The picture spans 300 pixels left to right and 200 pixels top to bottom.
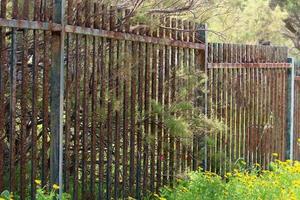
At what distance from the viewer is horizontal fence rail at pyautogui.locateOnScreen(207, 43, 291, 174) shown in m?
7.90

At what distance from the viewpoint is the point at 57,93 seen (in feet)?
16.8

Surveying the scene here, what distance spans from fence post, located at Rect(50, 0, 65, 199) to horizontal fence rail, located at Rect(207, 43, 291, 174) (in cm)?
256

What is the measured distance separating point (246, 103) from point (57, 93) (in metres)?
4.09

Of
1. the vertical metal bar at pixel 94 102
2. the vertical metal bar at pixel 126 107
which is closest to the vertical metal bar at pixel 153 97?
the vertical metal bar at pixel 126 107

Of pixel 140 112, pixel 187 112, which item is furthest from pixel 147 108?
pixel 187 112

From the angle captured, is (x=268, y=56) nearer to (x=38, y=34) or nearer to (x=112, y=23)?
(x=112, y=23)

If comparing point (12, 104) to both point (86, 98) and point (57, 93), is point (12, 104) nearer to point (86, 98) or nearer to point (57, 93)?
point (57, 93)

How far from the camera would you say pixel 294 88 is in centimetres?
1070

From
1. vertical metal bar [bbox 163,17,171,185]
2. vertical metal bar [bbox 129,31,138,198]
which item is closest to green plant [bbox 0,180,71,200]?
vertical metal bar [bbox 129,31,138,198]

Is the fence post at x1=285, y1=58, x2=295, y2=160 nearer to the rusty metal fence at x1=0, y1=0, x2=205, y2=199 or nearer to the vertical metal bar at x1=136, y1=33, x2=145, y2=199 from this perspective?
the rusty metal fence at x1=0, y1=0, x2=205, y2=199

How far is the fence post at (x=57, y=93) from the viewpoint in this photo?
512 centimetres

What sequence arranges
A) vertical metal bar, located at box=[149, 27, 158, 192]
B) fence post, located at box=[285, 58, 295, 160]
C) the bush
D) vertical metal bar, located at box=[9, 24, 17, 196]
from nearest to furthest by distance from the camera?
vertical metal bar, located at box=[9, 24, 17, 196], the bush, vertical metal bar, located at box=[149, 27, 158, 192], fence post, located at box=[285, 58, 295, 160]

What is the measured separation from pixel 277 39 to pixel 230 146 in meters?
13.2

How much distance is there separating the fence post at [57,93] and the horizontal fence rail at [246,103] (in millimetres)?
2559
